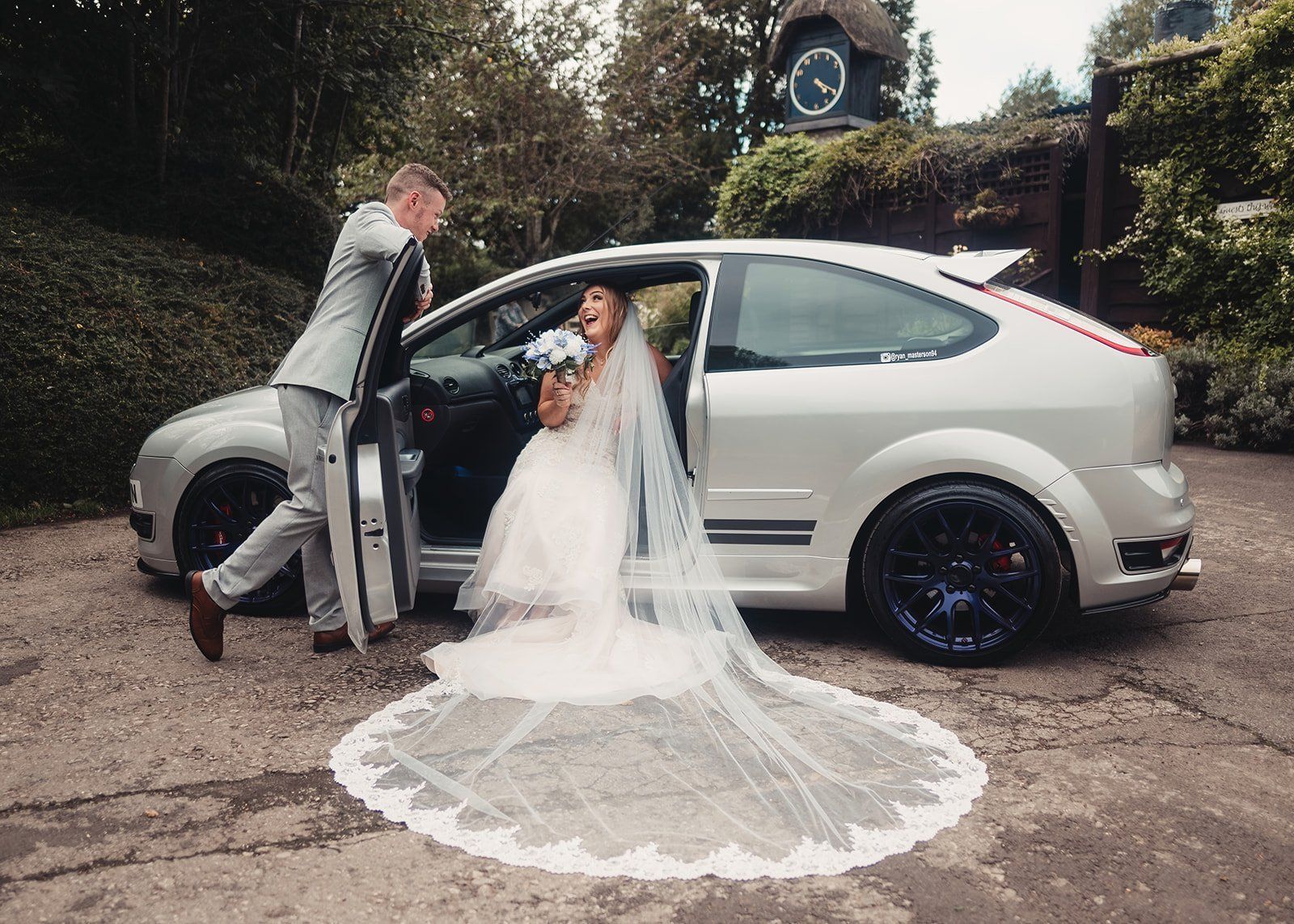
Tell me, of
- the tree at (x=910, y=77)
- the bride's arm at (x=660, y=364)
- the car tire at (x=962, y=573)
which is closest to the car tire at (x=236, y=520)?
the bride's arm at (x=660, y=364)

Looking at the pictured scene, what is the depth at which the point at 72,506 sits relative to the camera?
6.83m

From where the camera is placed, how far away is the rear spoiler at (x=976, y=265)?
396 cm

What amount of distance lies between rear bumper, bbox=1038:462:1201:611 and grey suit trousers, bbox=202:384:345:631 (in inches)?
109

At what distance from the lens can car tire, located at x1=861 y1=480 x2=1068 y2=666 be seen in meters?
3.75

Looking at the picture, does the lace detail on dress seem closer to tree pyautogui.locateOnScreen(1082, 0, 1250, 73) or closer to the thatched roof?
the thatched roof

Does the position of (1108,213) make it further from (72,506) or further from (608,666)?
(72,506)

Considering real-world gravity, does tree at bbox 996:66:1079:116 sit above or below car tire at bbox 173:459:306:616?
above

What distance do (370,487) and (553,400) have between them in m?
0.96

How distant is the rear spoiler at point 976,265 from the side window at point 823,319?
0.43ft

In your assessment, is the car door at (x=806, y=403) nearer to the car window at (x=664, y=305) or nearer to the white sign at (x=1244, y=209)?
the car window at (x=664, y=305)

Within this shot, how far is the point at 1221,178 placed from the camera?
10.0 m

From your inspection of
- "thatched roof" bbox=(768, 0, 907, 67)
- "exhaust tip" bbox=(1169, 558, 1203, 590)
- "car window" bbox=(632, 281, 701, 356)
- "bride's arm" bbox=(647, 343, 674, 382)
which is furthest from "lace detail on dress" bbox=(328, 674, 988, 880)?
"thatched roof" bbox=(768, 0, 907, 67)

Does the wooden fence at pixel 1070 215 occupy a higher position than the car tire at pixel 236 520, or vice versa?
the wooden fence at pixel 1070 215

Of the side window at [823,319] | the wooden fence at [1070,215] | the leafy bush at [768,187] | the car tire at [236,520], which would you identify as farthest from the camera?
the leafy bush at [768,187]
